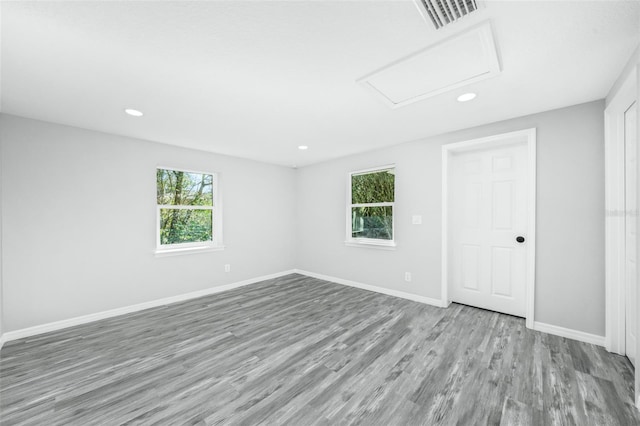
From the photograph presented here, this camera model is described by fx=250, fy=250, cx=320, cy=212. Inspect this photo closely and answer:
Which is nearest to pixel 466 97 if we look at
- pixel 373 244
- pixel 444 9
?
pixel 444 9

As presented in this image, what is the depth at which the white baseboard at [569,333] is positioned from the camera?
8.02ft

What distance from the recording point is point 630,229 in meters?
2.16

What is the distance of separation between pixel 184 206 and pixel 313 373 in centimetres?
327

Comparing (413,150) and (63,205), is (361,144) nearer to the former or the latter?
(413,150)

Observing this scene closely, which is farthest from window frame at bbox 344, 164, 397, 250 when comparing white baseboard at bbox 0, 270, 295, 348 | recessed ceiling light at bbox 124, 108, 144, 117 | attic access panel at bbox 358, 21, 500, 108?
recessed ceiling light at bbox 124, 108, 144, 117

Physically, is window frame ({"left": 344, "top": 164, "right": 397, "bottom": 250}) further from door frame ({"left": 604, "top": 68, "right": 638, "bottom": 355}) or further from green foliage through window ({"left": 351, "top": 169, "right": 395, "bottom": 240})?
door frame ({"left": 604, "top": 68, "right": 638, "bottom": 355})

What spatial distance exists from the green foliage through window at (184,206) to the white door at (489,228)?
13.0ft

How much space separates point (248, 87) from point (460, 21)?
1611 mm

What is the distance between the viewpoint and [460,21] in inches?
56.7

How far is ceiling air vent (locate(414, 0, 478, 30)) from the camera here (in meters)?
1.33

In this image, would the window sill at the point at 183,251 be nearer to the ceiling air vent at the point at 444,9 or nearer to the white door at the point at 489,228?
the white door at the point at 489,228

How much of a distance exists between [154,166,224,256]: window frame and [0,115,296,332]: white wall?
84mm

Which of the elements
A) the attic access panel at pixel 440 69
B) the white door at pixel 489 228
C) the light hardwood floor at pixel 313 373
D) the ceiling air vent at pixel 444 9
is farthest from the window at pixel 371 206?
the ceiling air vent at pixel 444 9

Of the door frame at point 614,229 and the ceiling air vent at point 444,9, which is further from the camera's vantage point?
the door frame at point 614,229
